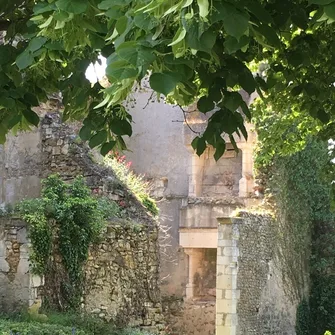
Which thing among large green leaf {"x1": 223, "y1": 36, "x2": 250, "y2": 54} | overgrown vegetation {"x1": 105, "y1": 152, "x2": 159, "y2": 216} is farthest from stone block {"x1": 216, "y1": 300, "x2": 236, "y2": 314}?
large green leaf {"x1": 223, "y1": 36, "x2": 250, "y2": 54}

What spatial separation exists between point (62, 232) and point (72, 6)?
8194 millimetres

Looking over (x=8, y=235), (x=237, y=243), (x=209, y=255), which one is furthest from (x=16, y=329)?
(x=209, y=255)

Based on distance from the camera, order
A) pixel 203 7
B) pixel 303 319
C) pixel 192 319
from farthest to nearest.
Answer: pixel 192 319 → pixel 303 319 → pixel 203 7

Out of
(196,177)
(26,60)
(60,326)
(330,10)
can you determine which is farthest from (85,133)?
(196,177)

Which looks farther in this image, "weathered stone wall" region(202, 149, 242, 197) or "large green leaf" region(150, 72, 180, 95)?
"weathered stone wall" region(202, 149, 242, 197)

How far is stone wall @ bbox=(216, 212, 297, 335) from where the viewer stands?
1694cm

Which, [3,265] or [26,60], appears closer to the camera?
[26,60]

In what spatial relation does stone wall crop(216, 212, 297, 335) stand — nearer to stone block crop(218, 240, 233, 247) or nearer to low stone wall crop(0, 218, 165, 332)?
stone block crop(218, 240, 233, 247)

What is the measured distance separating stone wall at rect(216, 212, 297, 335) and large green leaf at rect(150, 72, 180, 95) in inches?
532

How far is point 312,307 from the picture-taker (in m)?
19.9

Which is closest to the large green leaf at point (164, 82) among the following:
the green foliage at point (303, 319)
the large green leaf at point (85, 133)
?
the large green leaf at point (85, 133)

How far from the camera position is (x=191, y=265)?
70.1 ft

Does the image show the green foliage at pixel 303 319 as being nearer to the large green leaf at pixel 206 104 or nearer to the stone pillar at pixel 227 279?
the stone pillar at pixel 227 279

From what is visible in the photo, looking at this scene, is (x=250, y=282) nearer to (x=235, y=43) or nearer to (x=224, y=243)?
(x=224, y=243)
